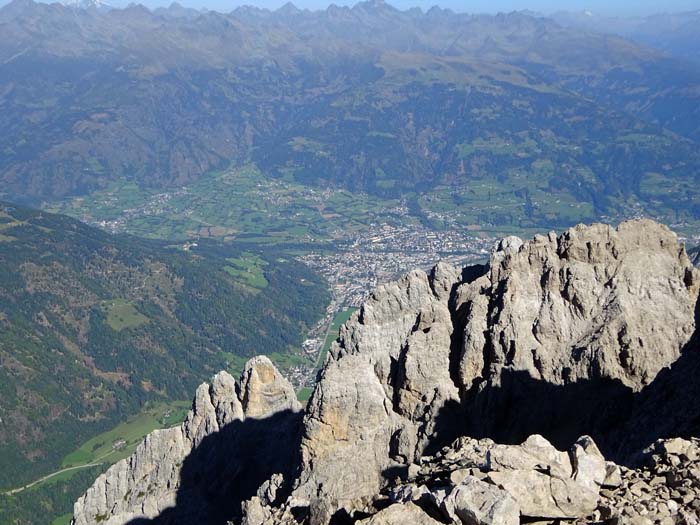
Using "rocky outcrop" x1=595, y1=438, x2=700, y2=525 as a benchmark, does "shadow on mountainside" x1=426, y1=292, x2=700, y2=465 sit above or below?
below

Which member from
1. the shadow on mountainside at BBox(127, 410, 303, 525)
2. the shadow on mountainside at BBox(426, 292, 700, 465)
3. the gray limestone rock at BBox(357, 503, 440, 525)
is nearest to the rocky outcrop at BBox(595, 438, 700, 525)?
the gray limestone rock at BBox(357, 503, 440, 525)

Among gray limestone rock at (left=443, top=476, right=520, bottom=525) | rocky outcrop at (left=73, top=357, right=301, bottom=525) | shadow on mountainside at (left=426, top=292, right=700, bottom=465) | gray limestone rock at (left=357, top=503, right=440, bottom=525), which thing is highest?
gray limestone rock at (left=443, top=476, right=520, bottom=525)

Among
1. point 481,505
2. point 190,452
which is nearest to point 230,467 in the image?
point 190,452

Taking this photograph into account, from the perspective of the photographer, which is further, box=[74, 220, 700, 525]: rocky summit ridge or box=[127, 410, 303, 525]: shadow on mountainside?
box=[127, 410, 303, 525]: shadow on mountainside

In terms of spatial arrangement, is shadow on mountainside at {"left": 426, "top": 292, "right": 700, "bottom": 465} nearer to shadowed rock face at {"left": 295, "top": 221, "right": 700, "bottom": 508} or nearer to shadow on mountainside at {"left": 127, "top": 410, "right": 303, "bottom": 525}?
shadowed rock face at {"left": 295, "top": 221, "right": 700, "bottom": 508}

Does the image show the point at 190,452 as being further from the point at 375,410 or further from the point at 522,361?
the point at 522,361

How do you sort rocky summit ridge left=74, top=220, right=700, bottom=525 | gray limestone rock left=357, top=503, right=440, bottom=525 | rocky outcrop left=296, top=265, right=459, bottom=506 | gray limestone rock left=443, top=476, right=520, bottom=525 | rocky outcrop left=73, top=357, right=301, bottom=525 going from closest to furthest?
gray limestone rock left=443, top=476, right=520, bottom=525 < gray limestone rock left=357, top=503, right=440, bottom=525 < rocky summit ridge left=74, top=220, right=700, bottom=525 < rocky outcrop left=296, top=265, right=459, bottom=506 < rocky outcrop left=73, top=357, right=301, bottom=525

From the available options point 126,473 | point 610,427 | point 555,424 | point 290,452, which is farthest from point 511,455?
point 126,473
